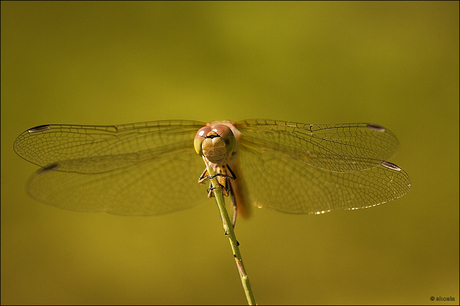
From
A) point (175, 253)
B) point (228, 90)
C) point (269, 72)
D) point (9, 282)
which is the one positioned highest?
point (269, 72)

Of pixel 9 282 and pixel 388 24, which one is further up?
pixel 388 24

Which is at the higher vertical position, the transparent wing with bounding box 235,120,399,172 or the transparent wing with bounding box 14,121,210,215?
the transparent wing with bounding box 235,120,399,172

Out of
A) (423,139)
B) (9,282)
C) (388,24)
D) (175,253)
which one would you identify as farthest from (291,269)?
(388,24)

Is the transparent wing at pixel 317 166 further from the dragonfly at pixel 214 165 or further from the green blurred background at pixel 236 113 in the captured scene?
the green blurred background at pixel 236 113

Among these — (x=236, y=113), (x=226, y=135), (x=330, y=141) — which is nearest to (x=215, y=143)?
(x=226, y=135)

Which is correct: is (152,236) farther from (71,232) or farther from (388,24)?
(388,24)

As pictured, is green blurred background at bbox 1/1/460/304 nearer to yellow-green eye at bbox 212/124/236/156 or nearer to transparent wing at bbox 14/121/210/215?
transparent wing at bbox 14/121/210/215

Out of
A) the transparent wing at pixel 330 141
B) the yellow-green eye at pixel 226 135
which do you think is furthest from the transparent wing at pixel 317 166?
the yellow-green eye at pixel 226 135

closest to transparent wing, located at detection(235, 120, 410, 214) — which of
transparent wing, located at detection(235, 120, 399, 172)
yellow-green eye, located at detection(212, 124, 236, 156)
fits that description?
transparent wing, located at detection(235, 120, 399, 172)
